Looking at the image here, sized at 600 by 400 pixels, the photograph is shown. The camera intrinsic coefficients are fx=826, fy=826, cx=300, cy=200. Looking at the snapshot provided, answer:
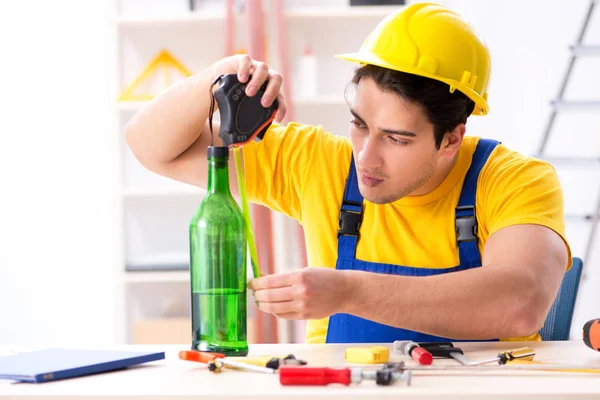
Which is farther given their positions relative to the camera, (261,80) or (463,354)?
(261,80)

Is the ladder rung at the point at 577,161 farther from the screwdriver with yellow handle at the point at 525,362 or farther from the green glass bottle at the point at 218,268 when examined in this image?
the green glass bottle at the point at 218,268

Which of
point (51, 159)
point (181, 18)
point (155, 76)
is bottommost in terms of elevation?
point (51, 159)

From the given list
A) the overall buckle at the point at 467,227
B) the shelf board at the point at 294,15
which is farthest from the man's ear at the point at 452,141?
the shelf board at the point at 294,15

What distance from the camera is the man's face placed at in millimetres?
1700

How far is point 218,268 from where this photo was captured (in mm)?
1249

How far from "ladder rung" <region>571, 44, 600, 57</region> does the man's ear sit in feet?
5.77

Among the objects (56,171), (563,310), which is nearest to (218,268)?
(563,310)

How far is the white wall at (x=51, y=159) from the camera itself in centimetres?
434

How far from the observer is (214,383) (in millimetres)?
1060

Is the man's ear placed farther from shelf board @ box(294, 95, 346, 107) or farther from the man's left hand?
shelf board @ box(294, 95, 346, 107)

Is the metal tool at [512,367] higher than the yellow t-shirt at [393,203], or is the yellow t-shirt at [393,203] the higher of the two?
the yellow t-shirt at [393,203]

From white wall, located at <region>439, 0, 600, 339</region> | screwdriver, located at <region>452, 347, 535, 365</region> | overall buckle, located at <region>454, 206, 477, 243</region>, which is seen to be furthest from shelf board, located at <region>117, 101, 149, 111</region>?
screwdriver, located at <region>452, 347, 535, 365</region>

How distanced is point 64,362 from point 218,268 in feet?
0.85

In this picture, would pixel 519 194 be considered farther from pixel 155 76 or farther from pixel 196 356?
pixel 155 76
